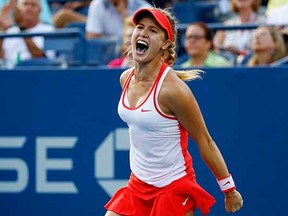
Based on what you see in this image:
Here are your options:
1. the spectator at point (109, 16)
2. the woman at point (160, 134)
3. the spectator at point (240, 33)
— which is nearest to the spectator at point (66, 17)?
the spectator at point (109, 16)

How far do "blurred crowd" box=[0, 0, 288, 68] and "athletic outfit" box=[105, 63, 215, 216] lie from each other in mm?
1808

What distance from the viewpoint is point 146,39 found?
5.17 meters

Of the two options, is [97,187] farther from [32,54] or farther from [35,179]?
[32,54]

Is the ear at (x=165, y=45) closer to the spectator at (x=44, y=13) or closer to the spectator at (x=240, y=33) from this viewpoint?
the spectator at (x=240, y=33)

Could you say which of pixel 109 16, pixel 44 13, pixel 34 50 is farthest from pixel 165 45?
pixel 44 13

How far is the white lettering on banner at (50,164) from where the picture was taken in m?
7.18

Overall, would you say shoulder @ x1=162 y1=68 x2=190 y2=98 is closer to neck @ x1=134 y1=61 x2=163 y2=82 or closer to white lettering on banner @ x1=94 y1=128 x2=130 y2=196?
neck @ x1=134 y1=61 x2=163 y2=82

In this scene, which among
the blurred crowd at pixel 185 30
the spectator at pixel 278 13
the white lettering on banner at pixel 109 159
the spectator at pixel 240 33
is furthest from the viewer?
the spectator at pixel 278 13

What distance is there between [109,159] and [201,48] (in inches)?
52.3

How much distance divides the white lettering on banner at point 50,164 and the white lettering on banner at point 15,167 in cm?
13

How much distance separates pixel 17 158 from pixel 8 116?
0.36 meters

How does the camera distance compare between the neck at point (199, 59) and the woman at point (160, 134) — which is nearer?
the woman at point (160, 134)

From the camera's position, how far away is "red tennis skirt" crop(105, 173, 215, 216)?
205 inches

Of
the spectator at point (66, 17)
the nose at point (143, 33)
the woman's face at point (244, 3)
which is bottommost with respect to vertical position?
the spectator at point (66, 17)
